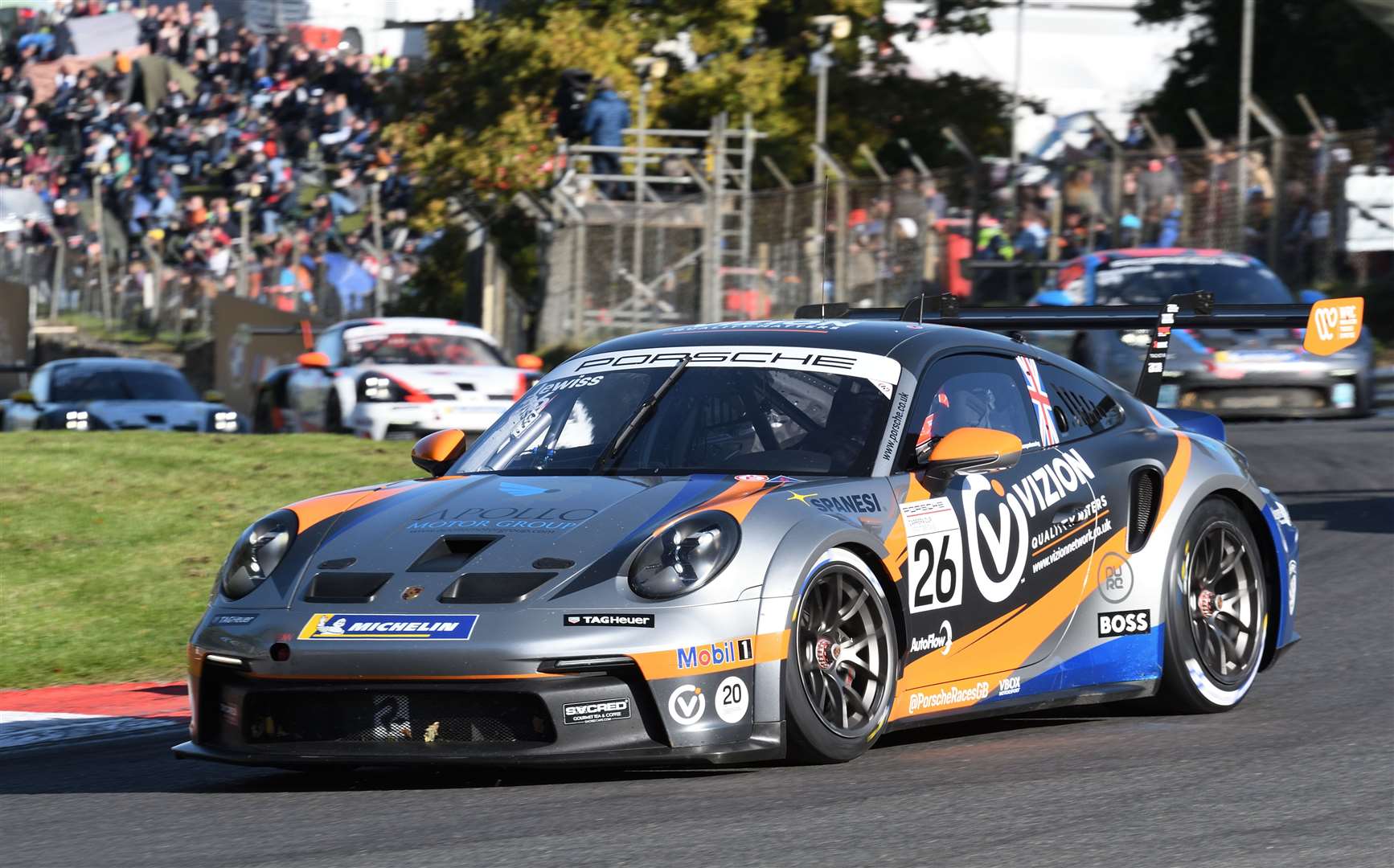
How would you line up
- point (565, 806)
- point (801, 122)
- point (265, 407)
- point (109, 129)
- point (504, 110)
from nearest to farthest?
point (565, 806), point (265, 407), point (504, 110), point (801, 122), point (109, 129)

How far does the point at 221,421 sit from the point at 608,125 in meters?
9.08

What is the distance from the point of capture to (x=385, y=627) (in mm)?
5195

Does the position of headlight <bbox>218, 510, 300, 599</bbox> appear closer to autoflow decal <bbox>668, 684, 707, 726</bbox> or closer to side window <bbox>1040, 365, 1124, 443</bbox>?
autoflow decal <bbox>668, 684, 707, 726</bbox>

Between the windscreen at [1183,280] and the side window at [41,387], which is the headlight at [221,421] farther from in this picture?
the windscreen at [1183,280]

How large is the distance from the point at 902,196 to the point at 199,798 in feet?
65.6

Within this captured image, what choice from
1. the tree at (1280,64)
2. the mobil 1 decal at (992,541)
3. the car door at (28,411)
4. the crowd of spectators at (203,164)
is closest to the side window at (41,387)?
the car door at (28,411)

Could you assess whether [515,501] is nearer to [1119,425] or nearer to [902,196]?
[1119,425]

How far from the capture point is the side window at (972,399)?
6.26m

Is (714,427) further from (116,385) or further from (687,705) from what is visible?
(116,385)

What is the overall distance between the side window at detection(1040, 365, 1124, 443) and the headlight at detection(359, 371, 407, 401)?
11468 mm

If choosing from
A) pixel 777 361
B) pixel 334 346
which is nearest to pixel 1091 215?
pixel 334 346

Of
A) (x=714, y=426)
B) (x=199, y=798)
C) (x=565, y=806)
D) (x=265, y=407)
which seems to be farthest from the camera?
(x=265, y=407)

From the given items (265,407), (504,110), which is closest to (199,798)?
(265,407)

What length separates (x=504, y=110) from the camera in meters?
31.0
